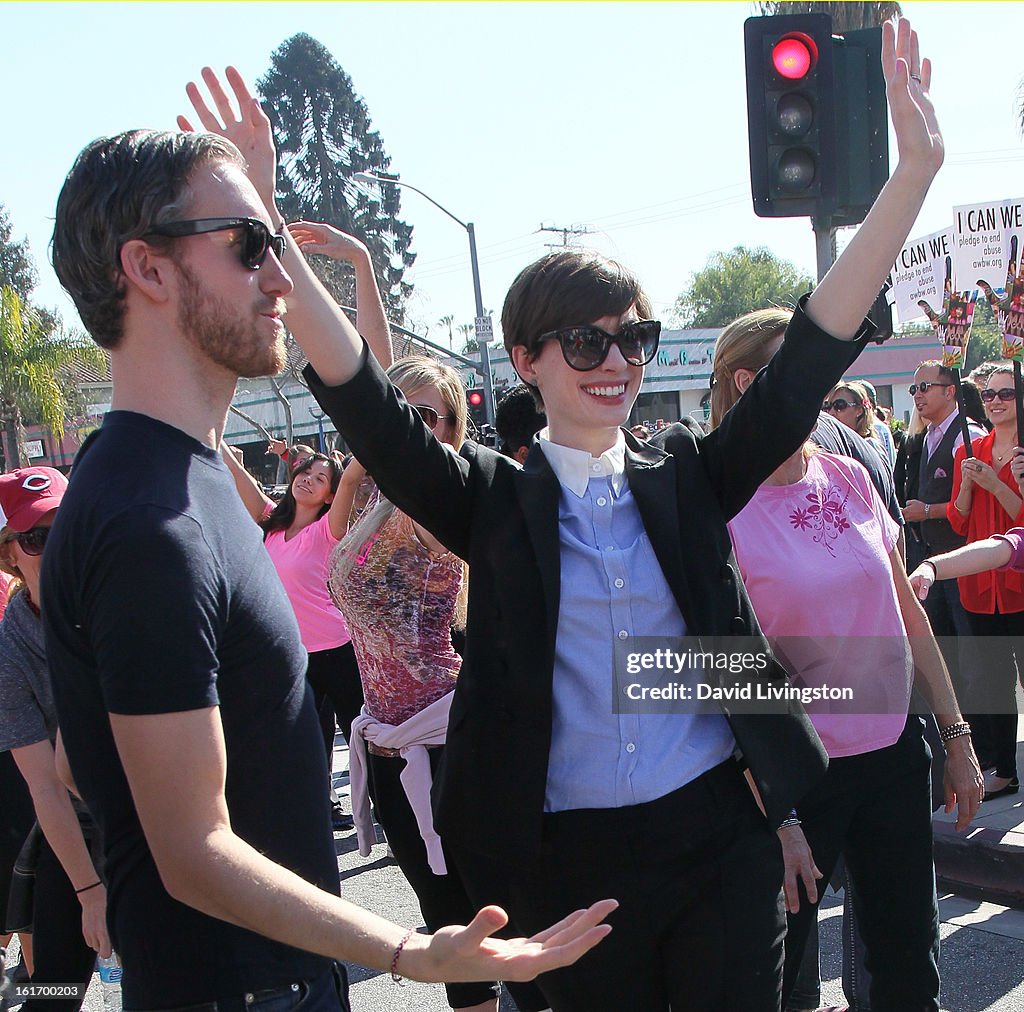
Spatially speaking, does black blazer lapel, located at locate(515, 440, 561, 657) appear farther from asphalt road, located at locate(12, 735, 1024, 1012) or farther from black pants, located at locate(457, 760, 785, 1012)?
asphalt road, located at locate(12, 735, 1024, 1012)

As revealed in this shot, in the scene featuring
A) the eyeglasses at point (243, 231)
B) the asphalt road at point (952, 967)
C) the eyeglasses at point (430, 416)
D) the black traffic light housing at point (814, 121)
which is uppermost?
the black traffic light housing at point (814, 121)

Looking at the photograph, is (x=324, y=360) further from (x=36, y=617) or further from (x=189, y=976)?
(x=36, y=617)

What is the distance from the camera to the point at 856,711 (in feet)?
9.43

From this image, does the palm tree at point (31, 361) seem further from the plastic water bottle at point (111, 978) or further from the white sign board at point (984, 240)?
the plastic water bottle at point (111, 978)

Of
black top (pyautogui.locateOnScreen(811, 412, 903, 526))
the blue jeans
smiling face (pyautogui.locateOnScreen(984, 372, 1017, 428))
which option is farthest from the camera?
smiling face (pyautogui.locateOnScreen(984, 372, 1017, 428))

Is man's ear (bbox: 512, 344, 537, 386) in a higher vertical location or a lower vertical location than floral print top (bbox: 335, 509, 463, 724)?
higher

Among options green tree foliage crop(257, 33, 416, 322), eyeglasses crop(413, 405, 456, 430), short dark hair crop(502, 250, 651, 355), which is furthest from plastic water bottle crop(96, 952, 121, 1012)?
green tree foliage crop(257, 33, 416, 322)

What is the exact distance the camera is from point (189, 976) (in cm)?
151

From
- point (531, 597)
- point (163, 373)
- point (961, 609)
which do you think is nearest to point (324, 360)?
point (163, 373)

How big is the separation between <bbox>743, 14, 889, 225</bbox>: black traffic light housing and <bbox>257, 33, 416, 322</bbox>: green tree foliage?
5491 centimetres

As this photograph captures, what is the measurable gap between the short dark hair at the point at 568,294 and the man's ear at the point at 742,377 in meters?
0.75

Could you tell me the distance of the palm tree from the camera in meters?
30.9

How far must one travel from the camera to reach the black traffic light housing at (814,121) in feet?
17.9

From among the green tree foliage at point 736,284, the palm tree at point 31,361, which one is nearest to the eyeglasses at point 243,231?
the palm tree at point 31,361
